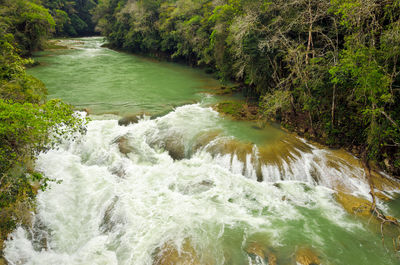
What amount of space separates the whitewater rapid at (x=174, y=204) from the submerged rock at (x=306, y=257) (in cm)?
24


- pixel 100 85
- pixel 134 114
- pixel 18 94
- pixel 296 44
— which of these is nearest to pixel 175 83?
pixel 100 85

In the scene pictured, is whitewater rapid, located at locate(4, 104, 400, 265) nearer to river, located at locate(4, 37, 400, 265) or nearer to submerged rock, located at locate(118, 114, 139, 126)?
river, located at locate(4, 37, 400, 265)

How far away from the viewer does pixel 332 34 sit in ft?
33.9

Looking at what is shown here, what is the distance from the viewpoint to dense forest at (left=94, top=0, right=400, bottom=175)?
25.3 ft

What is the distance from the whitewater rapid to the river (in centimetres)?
4

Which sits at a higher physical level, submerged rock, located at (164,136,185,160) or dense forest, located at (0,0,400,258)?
dense forest, located at (0,0,400,258)

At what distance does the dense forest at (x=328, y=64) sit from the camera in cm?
771

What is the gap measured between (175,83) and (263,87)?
8.81 meters

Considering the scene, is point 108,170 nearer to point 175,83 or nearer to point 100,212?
point 100,212

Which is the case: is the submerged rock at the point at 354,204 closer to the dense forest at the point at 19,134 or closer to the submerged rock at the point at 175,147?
the submerged rock at the point at 175,147

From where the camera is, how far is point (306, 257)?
6121 millimetres

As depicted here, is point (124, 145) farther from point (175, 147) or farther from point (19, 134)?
point (19, 134)

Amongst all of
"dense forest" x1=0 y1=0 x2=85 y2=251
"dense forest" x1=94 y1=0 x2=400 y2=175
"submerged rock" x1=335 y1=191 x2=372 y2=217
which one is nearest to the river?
"submerged rock" x1=335 y1=191 x2=372 y2=217

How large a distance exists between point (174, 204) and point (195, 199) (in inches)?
28.8
